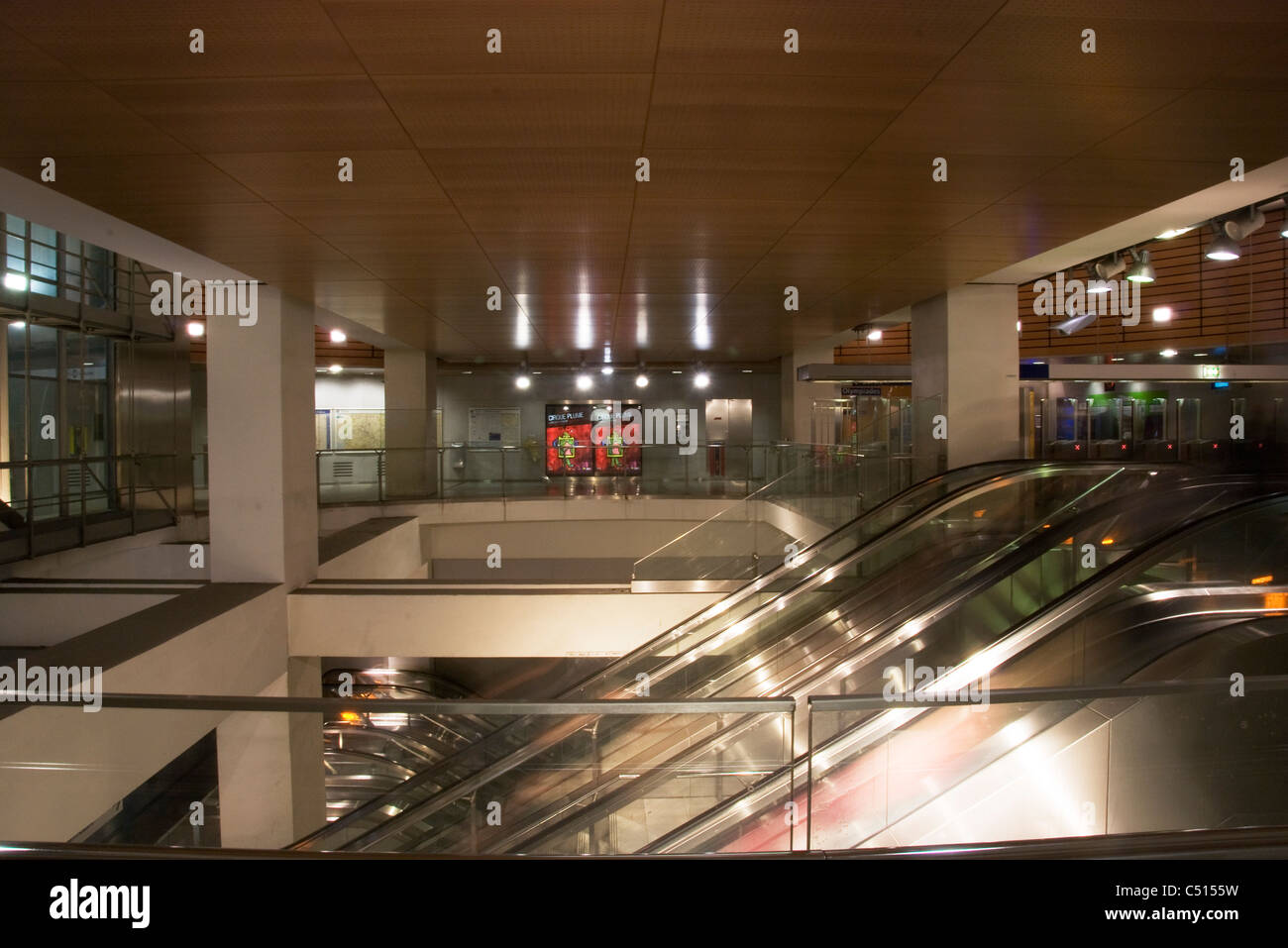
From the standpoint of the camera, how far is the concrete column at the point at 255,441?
886cm

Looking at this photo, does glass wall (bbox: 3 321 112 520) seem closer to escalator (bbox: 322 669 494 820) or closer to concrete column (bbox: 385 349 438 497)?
concrete column (bbox: 385 349 438 497)

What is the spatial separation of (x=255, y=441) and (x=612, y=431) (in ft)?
43.9

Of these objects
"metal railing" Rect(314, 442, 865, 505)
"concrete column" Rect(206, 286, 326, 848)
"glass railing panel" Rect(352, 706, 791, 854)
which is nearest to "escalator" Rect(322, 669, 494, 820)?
"glass railing panel" Rect(352, 706, 791, 854)

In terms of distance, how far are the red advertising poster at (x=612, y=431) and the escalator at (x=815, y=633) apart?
1232 cm

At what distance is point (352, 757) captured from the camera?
16.2ft

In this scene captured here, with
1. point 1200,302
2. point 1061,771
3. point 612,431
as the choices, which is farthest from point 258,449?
point 1200,302

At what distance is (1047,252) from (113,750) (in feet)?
28.9

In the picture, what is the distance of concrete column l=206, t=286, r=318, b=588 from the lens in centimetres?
886

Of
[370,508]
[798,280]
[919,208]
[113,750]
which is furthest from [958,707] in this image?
[370,508]

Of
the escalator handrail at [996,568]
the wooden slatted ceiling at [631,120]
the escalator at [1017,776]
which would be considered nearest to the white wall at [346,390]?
the wooden slatted ceiling at [631,120]

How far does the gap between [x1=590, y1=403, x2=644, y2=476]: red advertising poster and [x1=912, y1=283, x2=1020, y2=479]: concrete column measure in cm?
1179

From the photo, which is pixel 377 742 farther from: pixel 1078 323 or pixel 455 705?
pixel 1078 323

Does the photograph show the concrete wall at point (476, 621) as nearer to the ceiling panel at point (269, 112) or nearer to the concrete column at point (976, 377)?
the concrete column at point (976, 377)

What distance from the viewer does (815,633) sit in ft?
26.4
